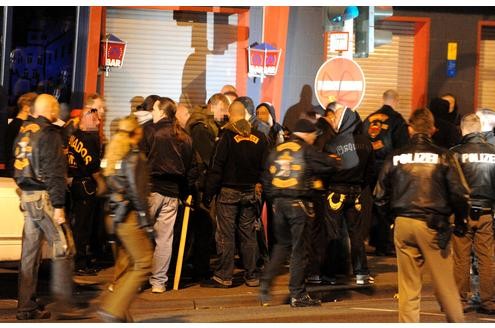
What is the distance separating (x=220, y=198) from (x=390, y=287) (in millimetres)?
2422

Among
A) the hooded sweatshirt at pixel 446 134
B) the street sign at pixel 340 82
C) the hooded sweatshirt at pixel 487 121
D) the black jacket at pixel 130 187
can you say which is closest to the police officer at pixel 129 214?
the black jacket at pixel 130 187

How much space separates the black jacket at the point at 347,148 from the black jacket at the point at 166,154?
68.5 inches

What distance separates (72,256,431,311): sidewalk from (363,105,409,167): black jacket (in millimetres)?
2031

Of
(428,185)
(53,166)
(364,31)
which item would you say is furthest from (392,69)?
(53,166)

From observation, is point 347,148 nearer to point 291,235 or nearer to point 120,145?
point 291,235

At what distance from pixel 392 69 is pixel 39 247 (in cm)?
918

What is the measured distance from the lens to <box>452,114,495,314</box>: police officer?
11188 millimetres

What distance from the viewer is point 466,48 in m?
17.7

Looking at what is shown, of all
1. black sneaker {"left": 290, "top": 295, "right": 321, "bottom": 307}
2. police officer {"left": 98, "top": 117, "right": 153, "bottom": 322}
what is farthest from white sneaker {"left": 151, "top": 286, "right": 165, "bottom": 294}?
police officer {"left": 98, "top": 117, "right": 153, "bottom": 322}

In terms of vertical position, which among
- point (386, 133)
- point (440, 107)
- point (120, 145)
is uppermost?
point (440, 107)

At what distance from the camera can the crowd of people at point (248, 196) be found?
30.2 feet

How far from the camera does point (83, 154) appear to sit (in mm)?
12648
